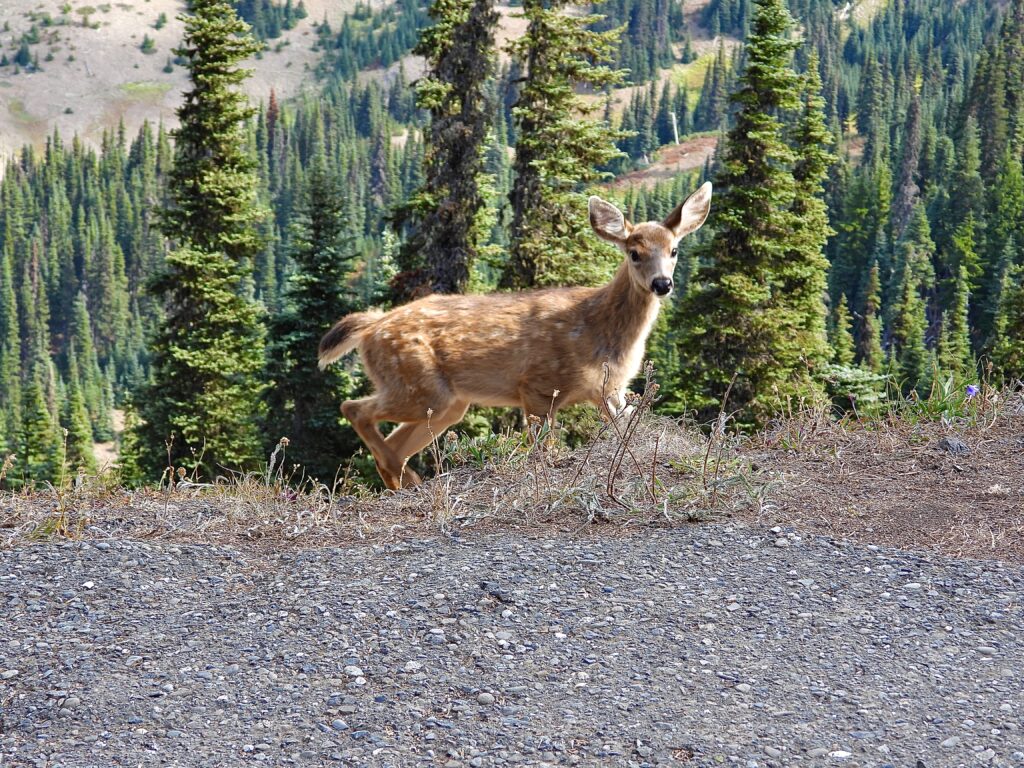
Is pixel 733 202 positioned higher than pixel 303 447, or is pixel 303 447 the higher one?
pixel 733 202

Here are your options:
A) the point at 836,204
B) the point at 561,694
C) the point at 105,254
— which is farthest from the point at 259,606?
the point at 105,254

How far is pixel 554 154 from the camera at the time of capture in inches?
1113

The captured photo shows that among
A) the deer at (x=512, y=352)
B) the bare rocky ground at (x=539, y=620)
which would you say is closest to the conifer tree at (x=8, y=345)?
the deer at (x=512, y=352)

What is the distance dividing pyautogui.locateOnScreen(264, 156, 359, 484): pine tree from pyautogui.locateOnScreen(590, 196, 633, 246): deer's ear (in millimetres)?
22659

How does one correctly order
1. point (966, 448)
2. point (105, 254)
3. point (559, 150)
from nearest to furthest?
1. point (966, 448)
2. point (559, 150)
3. point (105, 254)

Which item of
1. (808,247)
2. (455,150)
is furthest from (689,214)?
(808,247)

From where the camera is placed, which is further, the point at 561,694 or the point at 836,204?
the point at 836,204

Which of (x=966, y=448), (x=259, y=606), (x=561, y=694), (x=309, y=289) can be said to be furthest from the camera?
(x=309, y=289)

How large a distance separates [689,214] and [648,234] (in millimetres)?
474

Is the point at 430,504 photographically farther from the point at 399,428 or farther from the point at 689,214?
the point at 689,214

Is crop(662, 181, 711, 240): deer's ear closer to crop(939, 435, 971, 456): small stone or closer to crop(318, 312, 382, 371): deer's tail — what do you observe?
crop(318, 312, 382, 371): deer's tail

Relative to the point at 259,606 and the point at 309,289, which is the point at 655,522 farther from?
the point at 309,289

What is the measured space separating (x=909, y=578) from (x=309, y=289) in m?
29.4

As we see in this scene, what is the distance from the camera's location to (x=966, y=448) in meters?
8.14
